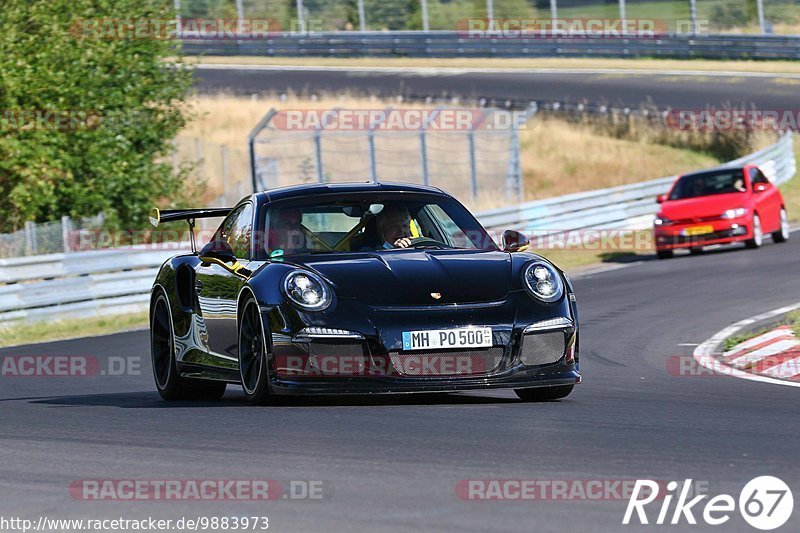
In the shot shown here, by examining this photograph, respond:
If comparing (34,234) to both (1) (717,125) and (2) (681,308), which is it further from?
(1) (717,125)

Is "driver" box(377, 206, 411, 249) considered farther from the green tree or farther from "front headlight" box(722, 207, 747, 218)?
the green tree

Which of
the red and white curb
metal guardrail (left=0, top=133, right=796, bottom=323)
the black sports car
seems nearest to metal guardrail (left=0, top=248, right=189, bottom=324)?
metal guardrail (left=0, top=133, right=796, bottom=323)

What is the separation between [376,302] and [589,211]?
729 inches

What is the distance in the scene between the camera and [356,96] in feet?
141

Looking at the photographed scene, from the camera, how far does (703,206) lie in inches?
886

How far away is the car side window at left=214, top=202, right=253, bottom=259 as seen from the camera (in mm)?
9133

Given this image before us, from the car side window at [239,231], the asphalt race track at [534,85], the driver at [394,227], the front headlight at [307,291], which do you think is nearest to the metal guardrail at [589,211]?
the asphalt race track at [534,85]

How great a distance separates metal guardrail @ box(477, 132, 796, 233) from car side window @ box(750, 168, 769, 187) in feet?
2.42

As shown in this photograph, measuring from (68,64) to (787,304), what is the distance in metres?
13.2

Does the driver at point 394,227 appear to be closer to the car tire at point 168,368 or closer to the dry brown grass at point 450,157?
the car tire at point 168,368

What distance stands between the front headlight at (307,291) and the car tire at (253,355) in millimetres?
248

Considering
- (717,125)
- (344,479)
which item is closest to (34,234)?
(344,479)

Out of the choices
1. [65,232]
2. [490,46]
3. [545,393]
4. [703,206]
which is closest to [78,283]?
[65,232]

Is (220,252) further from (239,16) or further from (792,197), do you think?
(239,16)
